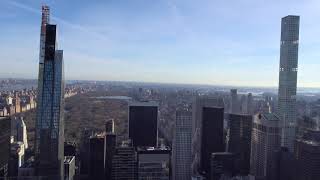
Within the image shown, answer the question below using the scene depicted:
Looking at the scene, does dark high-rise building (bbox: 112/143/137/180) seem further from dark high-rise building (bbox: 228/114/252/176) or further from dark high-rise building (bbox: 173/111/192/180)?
dark high-rise building (bbox: 228/114/252/176)

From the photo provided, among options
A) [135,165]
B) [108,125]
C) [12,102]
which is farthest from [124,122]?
[135,165]

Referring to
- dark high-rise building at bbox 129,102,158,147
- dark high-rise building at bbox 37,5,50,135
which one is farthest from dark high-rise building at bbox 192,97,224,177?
dark high-rise building at bbox 37,5,50,135

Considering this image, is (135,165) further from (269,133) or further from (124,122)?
(124,122)

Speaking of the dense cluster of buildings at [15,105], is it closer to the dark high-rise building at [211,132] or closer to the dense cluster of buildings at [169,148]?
the dense cluster of buildings at [169,148]

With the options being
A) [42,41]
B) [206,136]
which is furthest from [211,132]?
[42,41]

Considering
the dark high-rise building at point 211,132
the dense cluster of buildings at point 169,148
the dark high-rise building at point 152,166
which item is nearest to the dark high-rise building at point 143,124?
the dense cluster of buildings at point 169,148

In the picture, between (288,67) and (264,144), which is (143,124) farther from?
(288,67)
